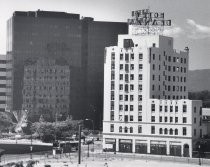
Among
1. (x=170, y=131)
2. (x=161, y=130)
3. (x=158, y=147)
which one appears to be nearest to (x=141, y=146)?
(x=158, y=147)

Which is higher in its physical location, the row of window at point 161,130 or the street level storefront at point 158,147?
the row of window at point 161,130

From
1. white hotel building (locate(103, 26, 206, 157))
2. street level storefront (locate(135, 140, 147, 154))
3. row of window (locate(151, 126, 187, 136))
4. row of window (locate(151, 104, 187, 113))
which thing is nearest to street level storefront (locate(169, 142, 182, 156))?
white hotel building (locate(103, 26, 206, 157))

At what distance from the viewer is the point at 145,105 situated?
163250 mm

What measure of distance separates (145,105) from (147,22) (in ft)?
96.1

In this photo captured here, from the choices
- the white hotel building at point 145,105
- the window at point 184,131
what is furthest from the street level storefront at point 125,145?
the window at point 184,131

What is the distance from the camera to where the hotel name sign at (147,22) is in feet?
572

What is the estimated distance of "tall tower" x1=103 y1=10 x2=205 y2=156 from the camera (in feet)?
515

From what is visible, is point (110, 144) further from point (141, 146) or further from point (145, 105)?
point (145, 105)

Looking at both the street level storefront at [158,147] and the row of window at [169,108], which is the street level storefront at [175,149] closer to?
the street level storefront at [158,147]

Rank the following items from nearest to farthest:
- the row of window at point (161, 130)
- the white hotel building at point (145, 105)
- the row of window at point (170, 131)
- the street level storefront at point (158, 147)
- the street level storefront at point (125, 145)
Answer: the row of window at point (170, 131) → the row of window at point (161, 130) → the white hotel building at point (145, 105) → the street level storefront at point (158, 147) → the street level storefront at point (125, 145)

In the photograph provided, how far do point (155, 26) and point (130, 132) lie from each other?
121ft

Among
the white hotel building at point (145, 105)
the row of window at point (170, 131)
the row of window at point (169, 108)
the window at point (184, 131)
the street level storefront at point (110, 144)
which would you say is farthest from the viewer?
the street level storefront at point (110, 144)

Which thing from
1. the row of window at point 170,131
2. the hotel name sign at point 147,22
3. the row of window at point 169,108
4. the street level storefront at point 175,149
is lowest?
the street level storefront at point 175,149

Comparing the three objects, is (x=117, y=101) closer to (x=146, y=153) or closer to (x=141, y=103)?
(x=141, y=103)
